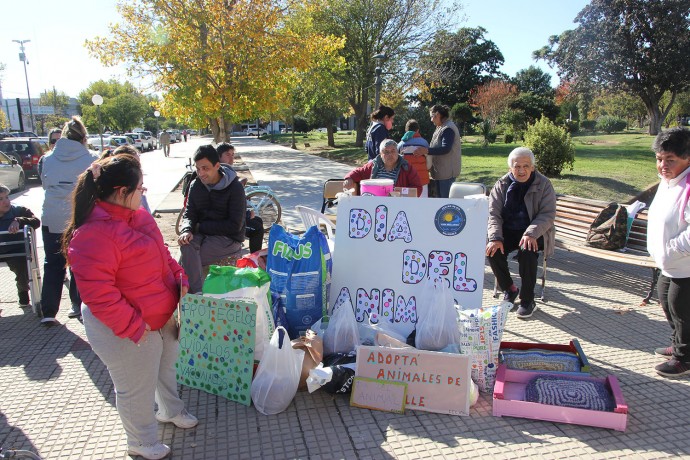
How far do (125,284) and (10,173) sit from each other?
16.8 m

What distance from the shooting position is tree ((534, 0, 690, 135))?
33.8 m

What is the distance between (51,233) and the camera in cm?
483

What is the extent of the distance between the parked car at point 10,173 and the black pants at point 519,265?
16249 millimetres

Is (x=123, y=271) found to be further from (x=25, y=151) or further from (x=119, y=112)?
(x=119, y=112)

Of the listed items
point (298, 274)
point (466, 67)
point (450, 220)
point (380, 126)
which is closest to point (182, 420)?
point (298, 274)

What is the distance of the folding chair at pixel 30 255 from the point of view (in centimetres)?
497

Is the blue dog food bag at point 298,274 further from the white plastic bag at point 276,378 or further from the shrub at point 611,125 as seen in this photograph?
the shrub at point 611,125

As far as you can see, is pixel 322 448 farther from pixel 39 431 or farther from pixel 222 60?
pixel 222 60

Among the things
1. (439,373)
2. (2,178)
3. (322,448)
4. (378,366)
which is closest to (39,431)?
(322,448)

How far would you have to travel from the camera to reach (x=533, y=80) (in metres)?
58.6

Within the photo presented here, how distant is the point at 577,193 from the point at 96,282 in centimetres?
975

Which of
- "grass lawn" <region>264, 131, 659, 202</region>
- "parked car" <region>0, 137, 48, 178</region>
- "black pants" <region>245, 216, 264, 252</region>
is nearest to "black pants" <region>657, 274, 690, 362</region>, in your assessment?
"black pants" <region>245, 216, 264, 252</region>

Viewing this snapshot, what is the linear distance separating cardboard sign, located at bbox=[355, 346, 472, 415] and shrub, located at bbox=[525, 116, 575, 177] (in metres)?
9.12

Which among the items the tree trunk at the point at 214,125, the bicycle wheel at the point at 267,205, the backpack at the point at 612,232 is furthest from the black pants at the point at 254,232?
the tree trunk at the point at 214,125
